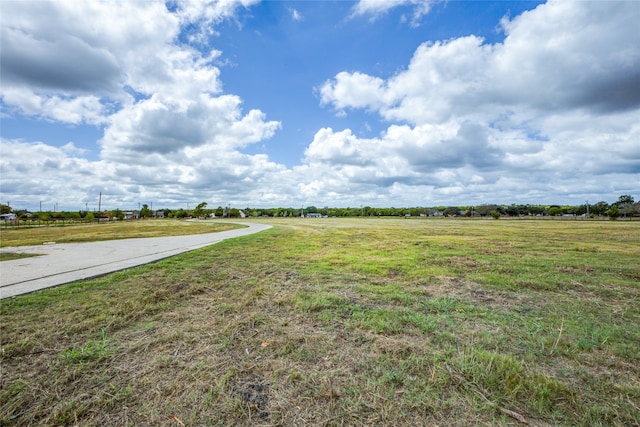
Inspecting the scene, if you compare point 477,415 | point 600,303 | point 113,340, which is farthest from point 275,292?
point 600,303

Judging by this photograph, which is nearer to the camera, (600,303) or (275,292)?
(600,303)

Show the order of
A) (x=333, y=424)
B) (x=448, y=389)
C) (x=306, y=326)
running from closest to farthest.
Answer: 1. (x=333, y=424)
2. (x=448, y=389)
3. (x=306, y=326)

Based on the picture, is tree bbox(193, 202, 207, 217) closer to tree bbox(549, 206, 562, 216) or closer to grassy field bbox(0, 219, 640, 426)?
grassy field bbox(0, 219, 640, 426)

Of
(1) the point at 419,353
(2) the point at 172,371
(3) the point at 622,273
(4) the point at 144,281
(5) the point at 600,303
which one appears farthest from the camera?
(3) the point at 622,273

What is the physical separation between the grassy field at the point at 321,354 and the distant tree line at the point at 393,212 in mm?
74613

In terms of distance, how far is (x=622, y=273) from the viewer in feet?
24.5

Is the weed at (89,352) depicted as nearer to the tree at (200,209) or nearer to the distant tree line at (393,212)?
the distant tree line at (393,212)

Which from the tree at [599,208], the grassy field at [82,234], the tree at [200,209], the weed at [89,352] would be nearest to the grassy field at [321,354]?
the weed at [89,352]

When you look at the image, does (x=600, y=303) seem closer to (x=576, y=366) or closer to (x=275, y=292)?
(x=576, y=366)

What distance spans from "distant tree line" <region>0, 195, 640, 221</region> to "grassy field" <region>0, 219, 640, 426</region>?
74613 millimetres

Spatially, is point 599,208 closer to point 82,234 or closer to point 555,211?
point 555,211

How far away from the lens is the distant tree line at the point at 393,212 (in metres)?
66.9

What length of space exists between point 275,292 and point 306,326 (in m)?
1.81

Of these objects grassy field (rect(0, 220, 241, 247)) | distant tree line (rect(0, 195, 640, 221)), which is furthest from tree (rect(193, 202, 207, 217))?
grassy field (rect(0, 220, 241, 247))
